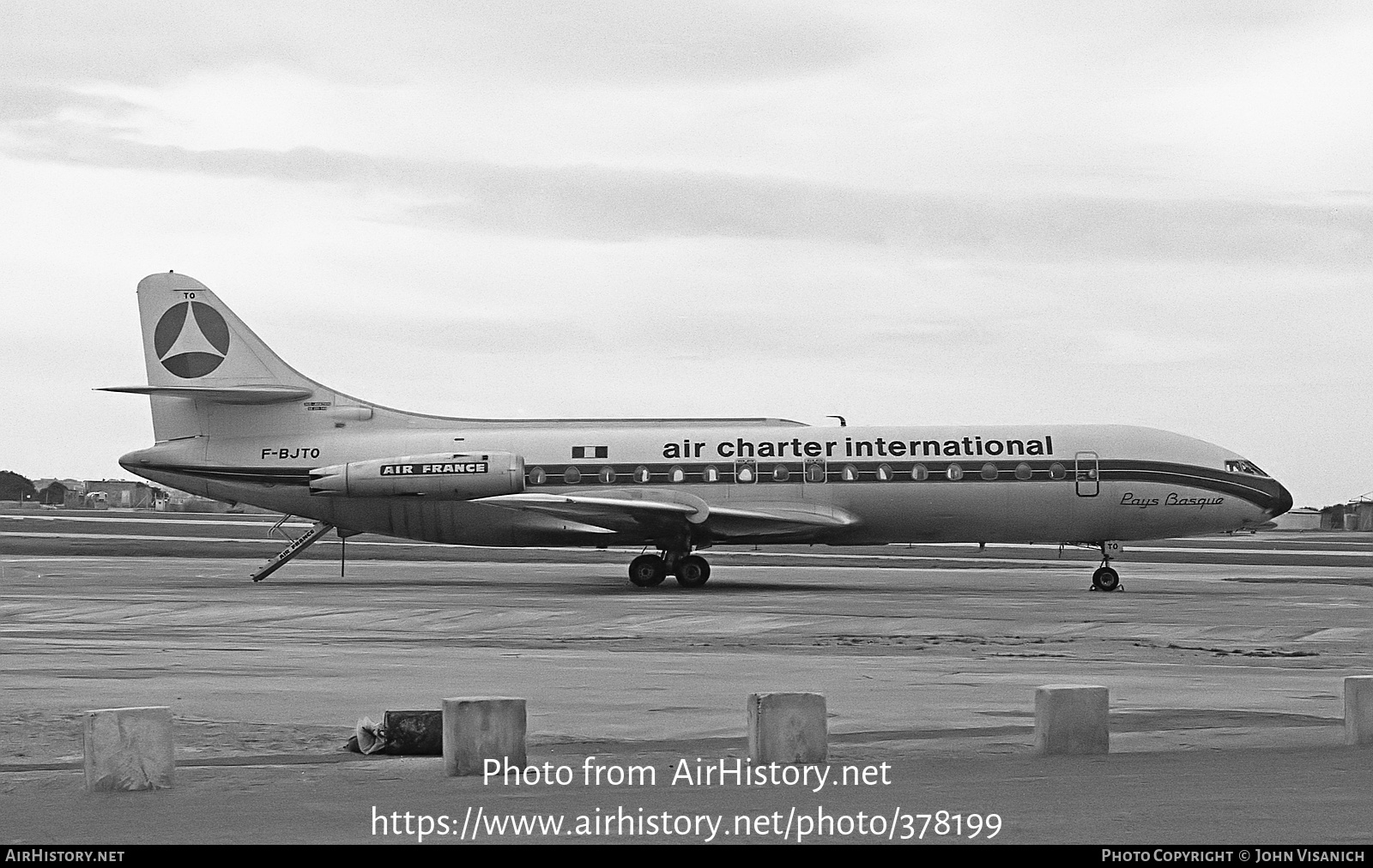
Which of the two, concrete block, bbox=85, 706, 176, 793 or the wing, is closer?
concrete block, bbox=85, 706, 176, 793

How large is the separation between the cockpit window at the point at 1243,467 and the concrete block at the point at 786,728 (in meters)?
31.7

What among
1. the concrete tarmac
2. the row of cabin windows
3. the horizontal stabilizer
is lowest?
the concrete tarmac

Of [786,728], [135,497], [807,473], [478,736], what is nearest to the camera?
[478,736]

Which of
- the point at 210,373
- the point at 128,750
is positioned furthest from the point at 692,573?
the point at 128,750

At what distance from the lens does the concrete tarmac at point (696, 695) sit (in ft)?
34.1

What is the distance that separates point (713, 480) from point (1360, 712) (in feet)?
92.1

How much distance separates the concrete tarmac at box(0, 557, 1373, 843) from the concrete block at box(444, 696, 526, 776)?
238mm

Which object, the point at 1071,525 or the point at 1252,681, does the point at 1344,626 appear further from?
the point at 1071,525

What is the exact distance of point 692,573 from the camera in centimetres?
4081

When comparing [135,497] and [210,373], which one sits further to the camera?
[135,497]

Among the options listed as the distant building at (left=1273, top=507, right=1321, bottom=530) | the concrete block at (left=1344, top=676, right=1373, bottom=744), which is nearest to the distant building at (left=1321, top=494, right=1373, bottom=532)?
the distant building at (left=1273, top=507, right=1321, bottom=530)

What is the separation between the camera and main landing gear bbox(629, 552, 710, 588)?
40.8 meters

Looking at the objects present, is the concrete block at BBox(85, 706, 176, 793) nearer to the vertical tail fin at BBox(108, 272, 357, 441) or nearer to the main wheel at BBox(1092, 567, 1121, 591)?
the main wheel at BBox(1092, 567, 1121, 591)

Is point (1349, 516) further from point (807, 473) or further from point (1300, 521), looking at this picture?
point (807, 473)
